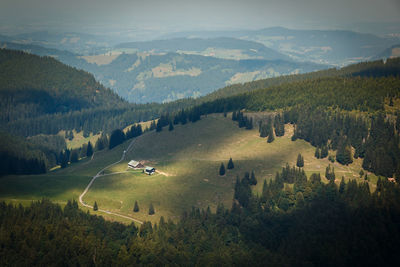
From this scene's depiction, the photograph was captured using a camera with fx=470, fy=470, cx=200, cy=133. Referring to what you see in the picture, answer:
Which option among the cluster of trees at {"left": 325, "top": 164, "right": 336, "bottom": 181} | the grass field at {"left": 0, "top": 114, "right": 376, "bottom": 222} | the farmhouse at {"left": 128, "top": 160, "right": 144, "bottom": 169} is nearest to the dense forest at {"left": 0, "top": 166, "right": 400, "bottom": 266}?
the cluster of trees at {"left": 325, "top": 164, "right": 336, "bottom": 181}

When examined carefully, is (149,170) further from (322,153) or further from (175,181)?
(322,153)

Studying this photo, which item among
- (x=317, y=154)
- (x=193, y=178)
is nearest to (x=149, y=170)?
(x=193, y=178)

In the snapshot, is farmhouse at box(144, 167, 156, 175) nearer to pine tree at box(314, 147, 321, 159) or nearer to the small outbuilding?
the small outbuilding

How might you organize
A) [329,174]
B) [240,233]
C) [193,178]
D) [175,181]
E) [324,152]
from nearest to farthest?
[240,233] → [329,174] → [175,181] → [193,178] → [324,152]

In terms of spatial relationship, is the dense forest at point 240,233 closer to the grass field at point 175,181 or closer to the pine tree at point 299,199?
the pine tree at point 299,199

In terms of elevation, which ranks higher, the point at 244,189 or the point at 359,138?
the point at 359,138

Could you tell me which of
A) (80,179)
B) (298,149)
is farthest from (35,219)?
(298,149)

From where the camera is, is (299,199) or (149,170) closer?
(299,199)

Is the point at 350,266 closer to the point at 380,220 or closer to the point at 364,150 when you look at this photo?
the point at 380,220

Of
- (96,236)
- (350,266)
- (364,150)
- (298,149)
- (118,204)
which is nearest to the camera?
(350,266)
